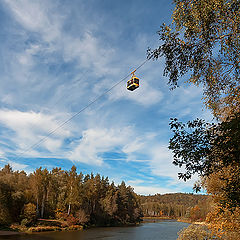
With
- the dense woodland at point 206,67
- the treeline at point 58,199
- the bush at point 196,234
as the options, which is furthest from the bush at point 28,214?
the dense woodland at point 206,67

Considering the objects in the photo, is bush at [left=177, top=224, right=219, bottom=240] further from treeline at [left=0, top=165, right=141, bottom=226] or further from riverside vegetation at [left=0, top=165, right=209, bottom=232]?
treeline at [left=0, top=165, right=141, bottom=226]

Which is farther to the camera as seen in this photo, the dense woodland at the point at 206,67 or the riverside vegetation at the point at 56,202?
the riverside vegetation at the point at 56,202

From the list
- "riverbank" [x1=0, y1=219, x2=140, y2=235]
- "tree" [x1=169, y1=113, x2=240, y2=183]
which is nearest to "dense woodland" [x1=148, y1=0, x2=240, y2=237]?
"tree" [x1=169, y1=113, x2=240, y2=183]

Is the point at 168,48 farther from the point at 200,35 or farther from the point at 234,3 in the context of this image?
the point at 234,3

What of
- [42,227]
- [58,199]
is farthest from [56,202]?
[42,227]

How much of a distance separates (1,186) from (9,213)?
524cm

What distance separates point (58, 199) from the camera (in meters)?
47.0

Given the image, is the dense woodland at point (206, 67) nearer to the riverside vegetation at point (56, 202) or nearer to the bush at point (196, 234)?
the bush at point (196, 234)

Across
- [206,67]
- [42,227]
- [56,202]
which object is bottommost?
[42,227]

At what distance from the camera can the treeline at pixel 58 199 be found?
1438 inches

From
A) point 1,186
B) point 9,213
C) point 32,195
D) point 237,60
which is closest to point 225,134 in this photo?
point 237,60

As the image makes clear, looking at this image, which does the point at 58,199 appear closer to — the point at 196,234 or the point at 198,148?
the point at 196,234

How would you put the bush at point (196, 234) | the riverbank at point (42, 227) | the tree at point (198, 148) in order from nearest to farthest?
the tree at point (198, 148), the bush at point (196, 234), the riverbank at point (42, 227)

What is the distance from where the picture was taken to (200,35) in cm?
482
